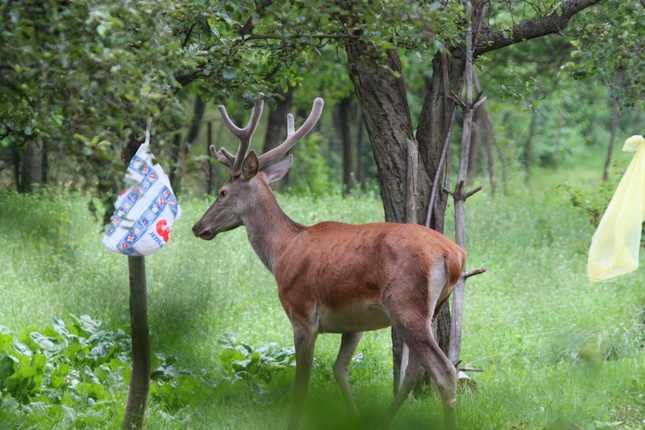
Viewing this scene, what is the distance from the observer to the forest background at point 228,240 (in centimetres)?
396

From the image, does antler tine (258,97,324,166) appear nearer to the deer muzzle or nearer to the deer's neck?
the deer's neck

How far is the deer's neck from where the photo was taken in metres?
6.98

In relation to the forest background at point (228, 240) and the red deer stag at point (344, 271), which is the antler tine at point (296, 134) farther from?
the forest background at point (228, 240)

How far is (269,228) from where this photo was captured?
705cm

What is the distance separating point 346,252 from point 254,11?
6.19 ft

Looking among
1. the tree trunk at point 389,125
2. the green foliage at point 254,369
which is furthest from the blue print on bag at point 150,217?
the tree trunk at point 389,125

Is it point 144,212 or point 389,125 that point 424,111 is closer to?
point 389,125

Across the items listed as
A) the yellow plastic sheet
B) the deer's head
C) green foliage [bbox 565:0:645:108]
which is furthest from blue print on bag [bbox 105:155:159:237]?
green foliage [bbox 565:0:645:108]

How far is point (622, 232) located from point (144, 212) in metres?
2.97

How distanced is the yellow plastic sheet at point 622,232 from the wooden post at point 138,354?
2775 mm

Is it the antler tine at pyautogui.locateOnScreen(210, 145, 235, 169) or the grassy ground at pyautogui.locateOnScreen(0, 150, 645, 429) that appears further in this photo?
the antler tine at pyautogui.locateOnScreen(210, 145, 235, 169)

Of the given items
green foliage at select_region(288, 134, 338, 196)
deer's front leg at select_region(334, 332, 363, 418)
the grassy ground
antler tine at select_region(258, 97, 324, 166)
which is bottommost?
green foliage at select_region(288, 134, 338, 196)

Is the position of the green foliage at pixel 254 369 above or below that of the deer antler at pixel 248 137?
below

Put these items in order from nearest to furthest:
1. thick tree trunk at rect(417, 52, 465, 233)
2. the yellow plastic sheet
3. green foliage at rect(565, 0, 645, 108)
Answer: the yellow plastic sheet, thick tree trunk at rect(417, 52, 465, 233), green foliage at rect(565, 0, 645, 108)
